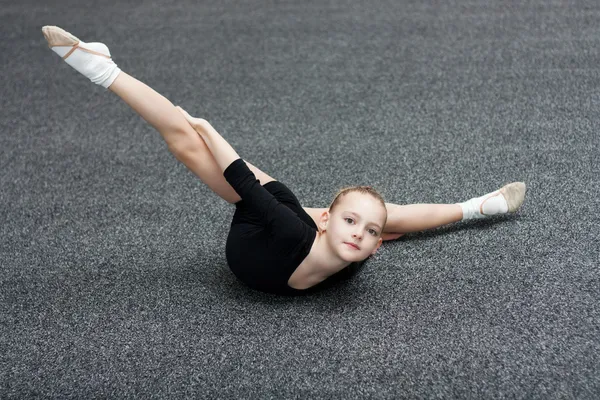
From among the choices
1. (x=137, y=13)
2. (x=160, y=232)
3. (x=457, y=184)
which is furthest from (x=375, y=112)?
(x=137, y=13)

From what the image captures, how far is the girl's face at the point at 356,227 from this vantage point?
1226 mm

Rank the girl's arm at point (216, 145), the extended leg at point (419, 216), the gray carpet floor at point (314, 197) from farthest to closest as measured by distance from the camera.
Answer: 1. the extended leg at point (419, 216)
2. the girl's arm at point (216, 145)
3. the gray carpet floor at point (314, 197)

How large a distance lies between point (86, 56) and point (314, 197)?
2.14 ft

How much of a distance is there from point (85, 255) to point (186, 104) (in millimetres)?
769

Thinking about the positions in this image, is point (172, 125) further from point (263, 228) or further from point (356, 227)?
point (356, 227)

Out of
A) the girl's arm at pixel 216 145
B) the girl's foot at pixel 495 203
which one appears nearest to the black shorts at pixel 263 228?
the girl's arm at pixel 216 145

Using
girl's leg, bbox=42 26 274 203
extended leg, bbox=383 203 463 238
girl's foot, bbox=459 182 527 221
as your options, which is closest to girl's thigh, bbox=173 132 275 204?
girl's leg, bbox=42 26 274 203

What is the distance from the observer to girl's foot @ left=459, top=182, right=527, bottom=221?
149 cm

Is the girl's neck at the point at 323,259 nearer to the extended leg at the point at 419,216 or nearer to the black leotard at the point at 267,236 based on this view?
the black leotard at the point at 267,236

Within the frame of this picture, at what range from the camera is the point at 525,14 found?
8.39 feet

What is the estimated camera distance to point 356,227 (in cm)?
123

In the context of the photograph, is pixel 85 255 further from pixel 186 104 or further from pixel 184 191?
pixel 186 104

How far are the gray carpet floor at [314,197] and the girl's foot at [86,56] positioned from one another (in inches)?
15.9

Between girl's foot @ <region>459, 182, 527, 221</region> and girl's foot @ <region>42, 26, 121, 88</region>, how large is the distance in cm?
85
